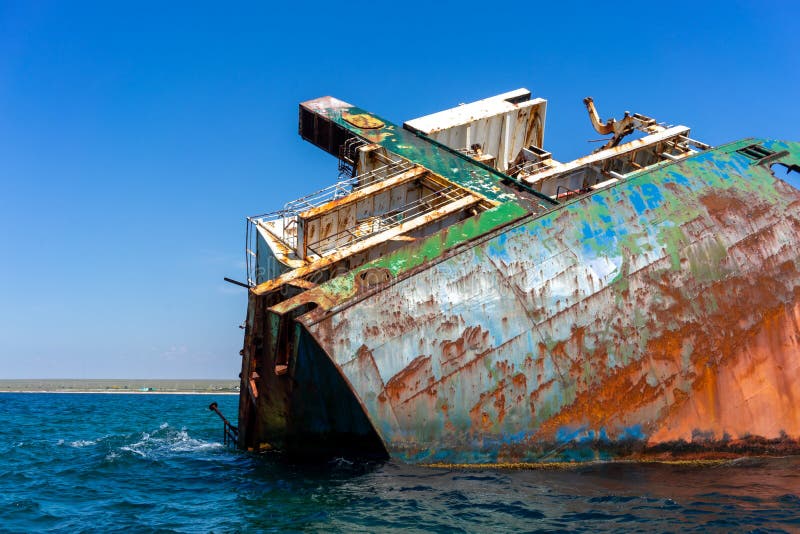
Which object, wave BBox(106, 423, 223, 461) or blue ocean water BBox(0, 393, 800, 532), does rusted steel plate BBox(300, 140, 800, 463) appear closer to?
blue ocean water BBox(0, 393, 800, 532)

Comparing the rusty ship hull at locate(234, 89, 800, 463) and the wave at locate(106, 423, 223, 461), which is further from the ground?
the rusty ship hull at locate(234, 89, 800, 463)

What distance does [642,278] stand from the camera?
34.0ft

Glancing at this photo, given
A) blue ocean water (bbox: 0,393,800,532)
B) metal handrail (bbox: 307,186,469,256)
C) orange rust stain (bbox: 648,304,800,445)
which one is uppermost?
metal handrail (bbox: 307,186,469,256)

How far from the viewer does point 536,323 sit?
969 centimetres

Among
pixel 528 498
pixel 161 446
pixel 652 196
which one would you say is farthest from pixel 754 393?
pixel 161 446

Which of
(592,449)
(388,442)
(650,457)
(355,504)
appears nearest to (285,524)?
(355,504)

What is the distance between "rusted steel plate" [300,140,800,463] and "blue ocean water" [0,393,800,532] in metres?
0.47

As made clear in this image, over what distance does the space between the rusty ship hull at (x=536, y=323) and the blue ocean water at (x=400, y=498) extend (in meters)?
0.40

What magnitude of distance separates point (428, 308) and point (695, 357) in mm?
3617

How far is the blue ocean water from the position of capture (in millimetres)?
7695

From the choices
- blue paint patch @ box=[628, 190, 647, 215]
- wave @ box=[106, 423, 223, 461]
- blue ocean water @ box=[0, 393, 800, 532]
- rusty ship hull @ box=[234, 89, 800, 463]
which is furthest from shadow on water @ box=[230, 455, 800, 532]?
wave @ box=[106, 423, 223, 461]

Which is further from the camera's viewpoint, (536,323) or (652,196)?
A: (652,196)

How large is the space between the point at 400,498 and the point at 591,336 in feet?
10.6

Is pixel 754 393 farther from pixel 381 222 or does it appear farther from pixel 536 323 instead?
pixel 381 222
